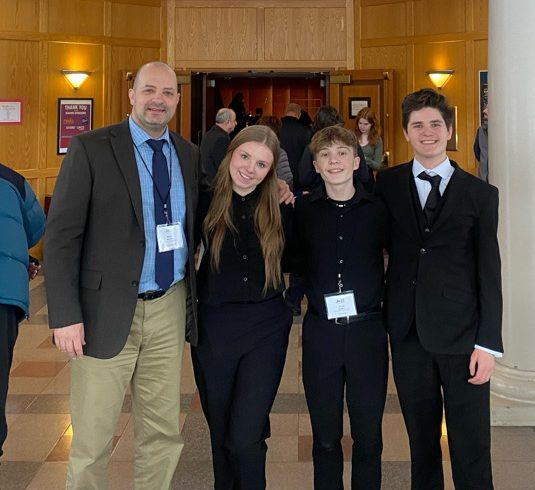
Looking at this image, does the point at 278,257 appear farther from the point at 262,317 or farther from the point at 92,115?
the point at 92,115

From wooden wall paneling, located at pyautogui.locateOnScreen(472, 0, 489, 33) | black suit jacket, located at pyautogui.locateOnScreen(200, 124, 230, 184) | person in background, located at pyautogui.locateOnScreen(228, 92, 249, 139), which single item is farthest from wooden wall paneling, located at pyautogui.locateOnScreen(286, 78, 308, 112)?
black suit jacket, located at pyautogui.locateOnScreen(200, 124, 230, 184)

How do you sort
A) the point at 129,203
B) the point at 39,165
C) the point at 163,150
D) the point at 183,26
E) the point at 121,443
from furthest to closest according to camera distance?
the point at 183,26
the point at 39,165
the point at 121,443
the point at 163,150
the point at 129,203

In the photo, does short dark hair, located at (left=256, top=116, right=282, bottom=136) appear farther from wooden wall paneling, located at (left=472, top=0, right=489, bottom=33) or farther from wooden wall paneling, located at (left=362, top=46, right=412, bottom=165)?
wooden wall paneling, located at (left=472, top=0, right=489, bottom=33)

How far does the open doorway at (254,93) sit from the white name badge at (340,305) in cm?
823

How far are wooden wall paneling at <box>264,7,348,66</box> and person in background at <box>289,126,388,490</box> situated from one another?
8.34m

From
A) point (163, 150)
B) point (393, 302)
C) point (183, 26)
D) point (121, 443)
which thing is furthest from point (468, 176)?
point (183, 26)

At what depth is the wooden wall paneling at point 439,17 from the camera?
992cm

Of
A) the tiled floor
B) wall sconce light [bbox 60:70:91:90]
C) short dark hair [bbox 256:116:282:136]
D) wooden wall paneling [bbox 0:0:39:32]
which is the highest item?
wooden wall paneling [bbox 0:0:39:32]

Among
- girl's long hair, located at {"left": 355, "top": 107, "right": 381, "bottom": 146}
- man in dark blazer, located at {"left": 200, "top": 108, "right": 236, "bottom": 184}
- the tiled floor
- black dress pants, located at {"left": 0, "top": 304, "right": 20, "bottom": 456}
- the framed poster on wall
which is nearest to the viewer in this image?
black dress pants, located at {"left": 0, "top": 304, "right": 20, "bottom": 456}

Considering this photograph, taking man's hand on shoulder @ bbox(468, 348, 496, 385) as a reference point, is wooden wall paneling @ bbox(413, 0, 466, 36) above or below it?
above

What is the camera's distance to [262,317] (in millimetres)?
2502

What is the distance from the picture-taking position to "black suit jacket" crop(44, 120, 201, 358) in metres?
2.31

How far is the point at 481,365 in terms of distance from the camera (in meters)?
2.36

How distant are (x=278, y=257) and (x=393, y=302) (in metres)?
0.46
